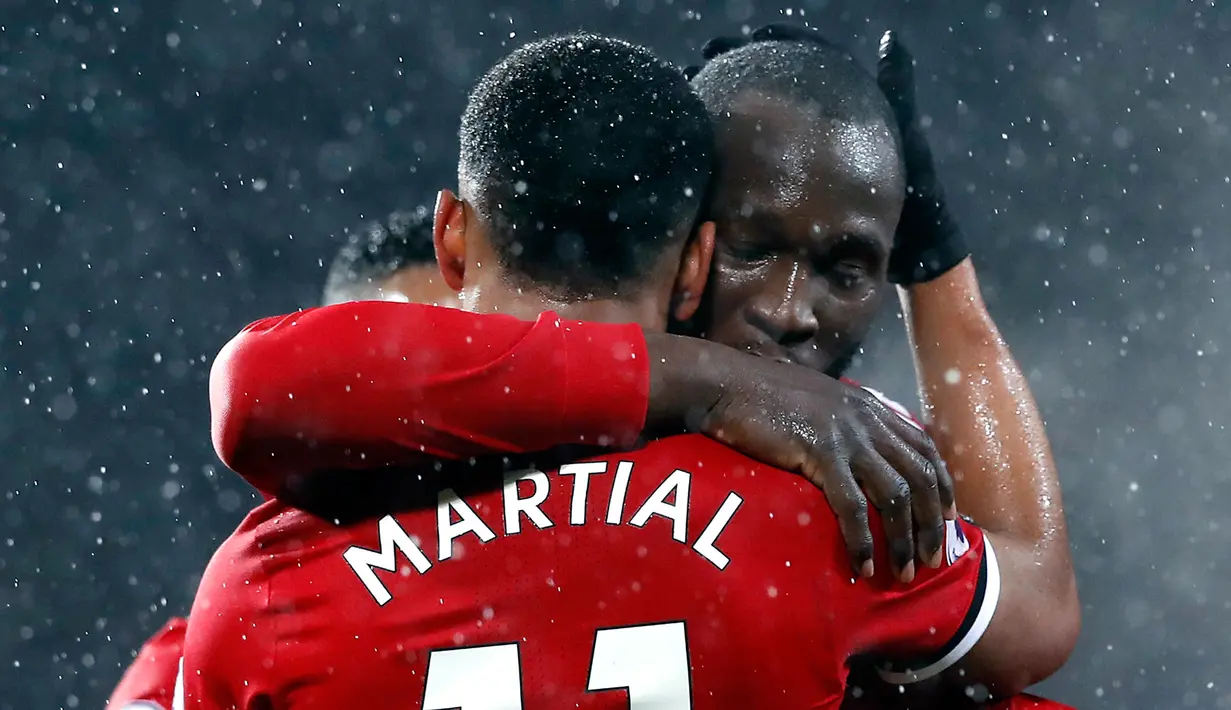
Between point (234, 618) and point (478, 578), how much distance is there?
18 cm

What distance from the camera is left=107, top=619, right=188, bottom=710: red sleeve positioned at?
43.1 inches

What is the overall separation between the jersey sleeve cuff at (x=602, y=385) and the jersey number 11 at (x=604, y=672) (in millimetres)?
130

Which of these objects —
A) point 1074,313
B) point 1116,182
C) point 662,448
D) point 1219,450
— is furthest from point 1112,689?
point 662,448

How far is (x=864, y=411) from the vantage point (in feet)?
2.87

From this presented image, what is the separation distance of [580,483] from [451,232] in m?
0.25

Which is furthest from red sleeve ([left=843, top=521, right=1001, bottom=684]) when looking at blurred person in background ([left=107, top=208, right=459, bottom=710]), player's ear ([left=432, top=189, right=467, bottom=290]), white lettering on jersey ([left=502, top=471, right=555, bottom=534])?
blurred person in background ([left=107, top=208, right=459, bottom=710])

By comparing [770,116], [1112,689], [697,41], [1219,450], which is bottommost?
[1112,689]

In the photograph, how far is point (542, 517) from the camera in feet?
2.76

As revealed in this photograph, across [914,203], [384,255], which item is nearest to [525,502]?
[914,203]

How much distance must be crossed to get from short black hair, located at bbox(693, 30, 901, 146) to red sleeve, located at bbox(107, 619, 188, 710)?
2.31 feet

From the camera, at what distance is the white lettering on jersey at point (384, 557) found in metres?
0.84

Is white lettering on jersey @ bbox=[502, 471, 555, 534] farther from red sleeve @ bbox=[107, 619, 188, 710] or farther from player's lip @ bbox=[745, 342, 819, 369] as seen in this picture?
red sleeve @ bbox=[107, 619, 188, 710]

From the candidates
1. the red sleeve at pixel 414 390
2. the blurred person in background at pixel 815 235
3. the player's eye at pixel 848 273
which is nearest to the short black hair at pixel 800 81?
the blurred person in background at pixel 815 235

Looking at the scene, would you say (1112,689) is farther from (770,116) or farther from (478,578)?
(478,578)
